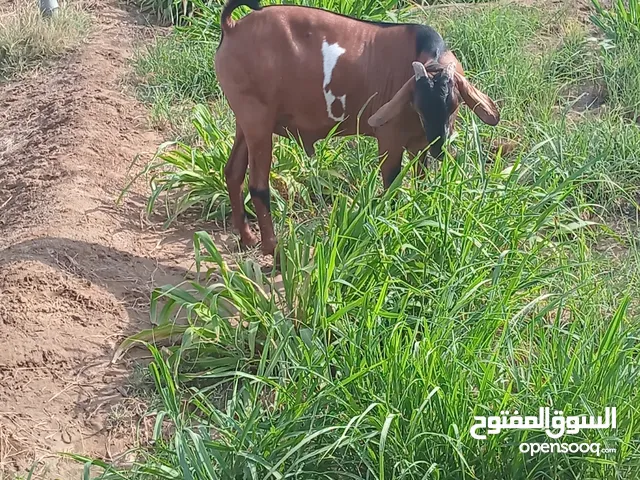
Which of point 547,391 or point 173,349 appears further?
point 173,349

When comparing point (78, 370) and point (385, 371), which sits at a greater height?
point (385, 371)

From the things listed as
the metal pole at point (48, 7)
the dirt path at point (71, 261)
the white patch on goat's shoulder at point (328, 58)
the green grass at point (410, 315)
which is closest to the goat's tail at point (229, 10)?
the white patch on goat's shoulder at point (328, 58)

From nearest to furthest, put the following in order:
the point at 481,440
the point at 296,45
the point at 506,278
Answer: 1. the point at 481,440
2. the point at 506,278
3. the point at 296,45

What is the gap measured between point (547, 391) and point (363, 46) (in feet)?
6.37

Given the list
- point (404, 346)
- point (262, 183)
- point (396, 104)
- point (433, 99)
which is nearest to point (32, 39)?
point (262, 183)

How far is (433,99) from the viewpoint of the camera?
343 centimetres

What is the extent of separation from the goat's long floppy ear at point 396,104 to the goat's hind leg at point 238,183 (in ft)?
2.60

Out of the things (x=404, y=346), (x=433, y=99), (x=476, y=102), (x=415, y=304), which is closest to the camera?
(x=404, y=346)

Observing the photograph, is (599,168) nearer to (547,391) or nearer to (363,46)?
(363,46)

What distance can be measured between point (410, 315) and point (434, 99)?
0.92 metres

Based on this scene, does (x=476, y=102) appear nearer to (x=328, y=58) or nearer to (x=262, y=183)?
(x=328, y=58)

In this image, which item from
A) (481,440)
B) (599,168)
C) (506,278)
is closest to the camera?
(481,440)

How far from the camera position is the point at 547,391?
2432mm

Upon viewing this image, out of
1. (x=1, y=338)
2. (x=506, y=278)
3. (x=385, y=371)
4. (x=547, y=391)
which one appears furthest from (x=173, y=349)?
(x=547, y=391)
